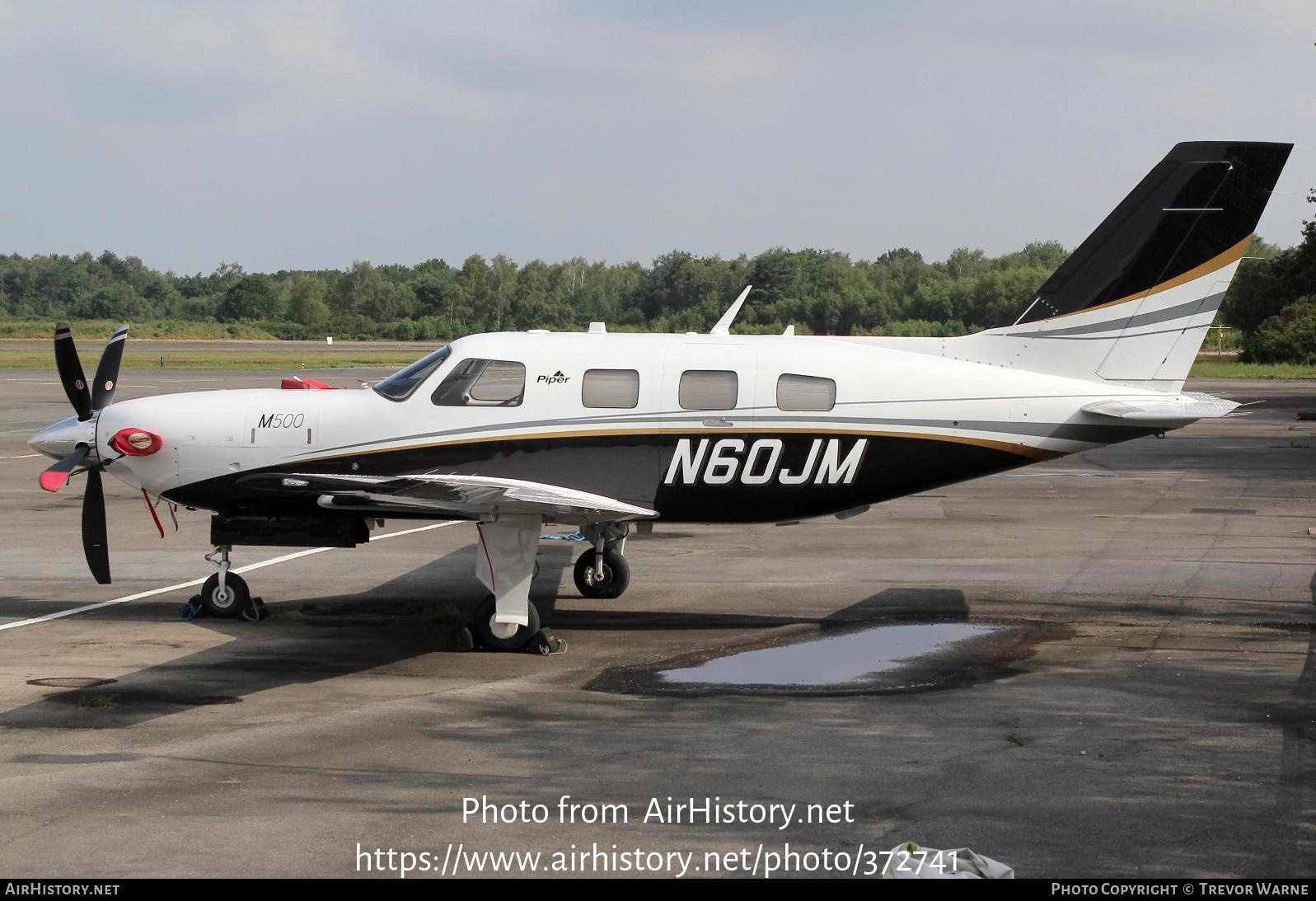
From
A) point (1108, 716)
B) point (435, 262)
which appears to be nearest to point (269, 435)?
point (1108, 716)

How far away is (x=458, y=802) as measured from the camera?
7852 millimetres

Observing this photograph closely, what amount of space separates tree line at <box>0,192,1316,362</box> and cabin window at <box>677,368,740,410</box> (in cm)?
334

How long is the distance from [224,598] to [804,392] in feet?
21.3

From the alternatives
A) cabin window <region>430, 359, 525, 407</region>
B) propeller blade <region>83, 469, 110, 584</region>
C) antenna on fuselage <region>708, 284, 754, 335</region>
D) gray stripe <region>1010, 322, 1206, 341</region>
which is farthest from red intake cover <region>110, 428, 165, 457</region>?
gray stripe <region>1010, 322, 1206, 341</region>

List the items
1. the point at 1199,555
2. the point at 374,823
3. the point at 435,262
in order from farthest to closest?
the point at 435,262
the point at 1199,555
the point at 374,823

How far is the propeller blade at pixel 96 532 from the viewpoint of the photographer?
13039mm

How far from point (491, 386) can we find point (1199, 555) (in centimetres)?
989

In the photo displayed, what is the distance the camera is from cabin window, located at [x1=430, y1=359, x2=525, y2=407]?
41.4 feet

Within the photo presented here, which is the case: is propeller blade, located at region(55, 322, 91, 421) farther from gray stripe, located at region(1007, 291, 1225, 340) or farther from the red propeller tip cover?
gray stripe, located at region(1007, 291, 1225, 340)

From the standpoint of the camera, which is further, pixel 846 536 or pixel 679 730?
pixel 846 536

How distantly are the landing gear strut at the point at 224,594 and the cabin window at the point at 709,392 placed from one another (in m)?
5.14

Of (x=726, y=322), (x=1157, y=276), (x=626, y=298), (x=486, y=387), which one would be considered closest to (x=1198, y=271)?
(x=1157, y=276)

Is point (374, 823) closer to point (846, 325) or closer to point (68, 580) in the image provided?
point (68, 580)

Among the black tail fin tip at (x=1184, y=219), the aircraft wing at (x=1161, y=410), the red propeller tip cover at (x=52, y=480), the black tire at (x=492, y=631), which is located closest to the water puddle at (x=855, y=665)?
the black tire at (x=492, y=631)
